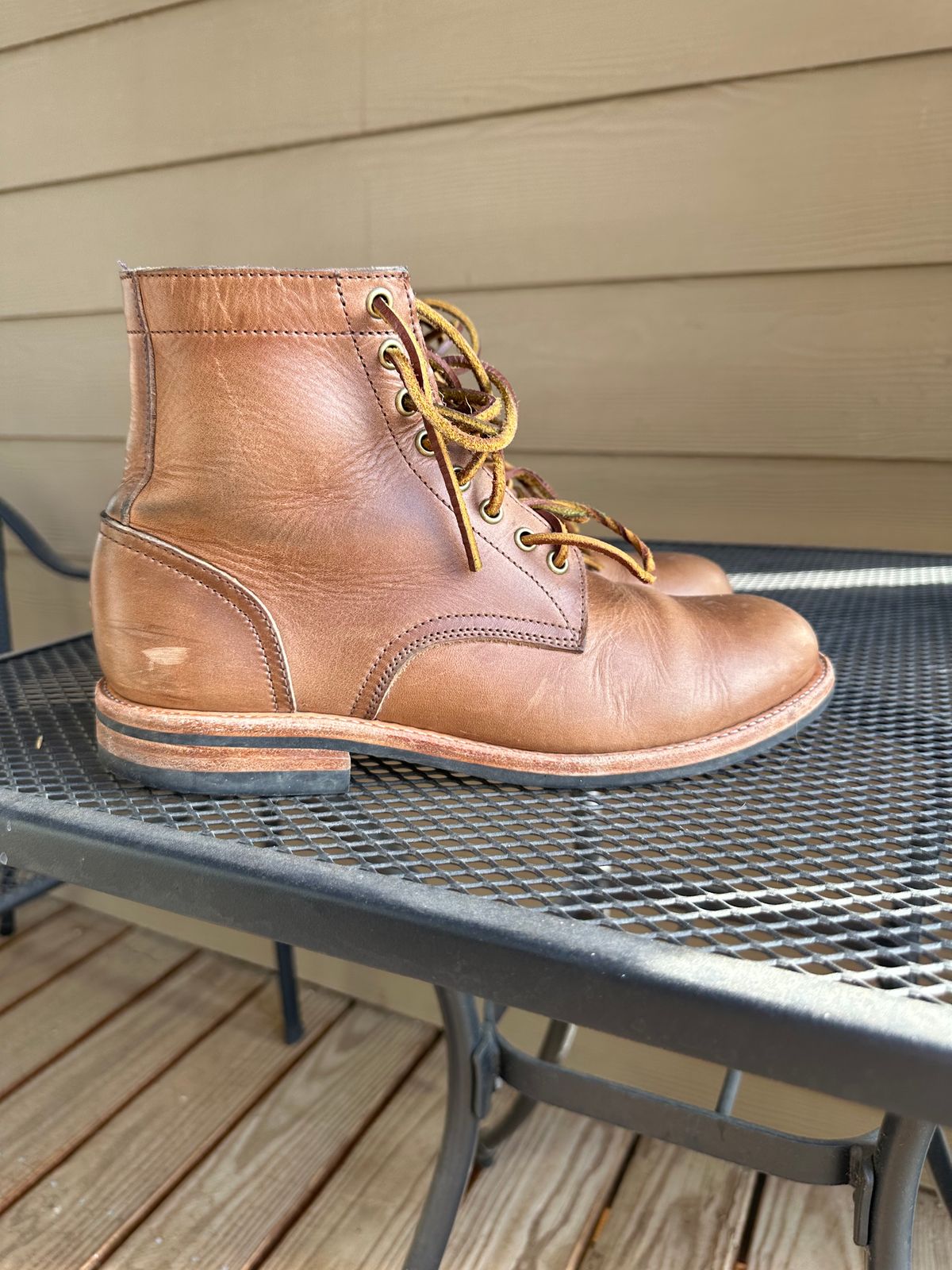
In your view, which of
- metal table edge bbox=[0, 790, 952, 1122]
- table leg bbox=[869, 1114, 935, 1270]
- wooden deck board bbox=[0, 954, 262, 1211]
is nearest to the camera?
metal table edge bbox=[0, 790, 952, 1122]

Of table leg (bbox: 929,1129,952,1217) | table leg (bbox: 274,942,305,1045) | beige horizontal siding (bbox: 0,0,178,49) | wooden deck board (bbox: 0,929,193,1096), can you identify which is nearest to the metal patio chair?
table leg (bbox: 274,942,305,1045)

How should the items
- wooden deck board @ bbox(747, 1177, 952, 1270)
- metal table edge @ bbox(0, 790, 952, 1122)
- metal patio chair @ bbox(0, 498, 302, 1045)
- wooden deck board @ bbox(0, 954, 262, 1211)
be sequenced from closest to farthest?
metal table edge @ bbox(0, 790, 952, 1122)
wooden deck board @ bbox(747, 1177, 952, 1270)
wooden deck board @ bbox(0, 954, 262, 1211)
metal patio chair @ bbox(0, 498, 302, 1045)

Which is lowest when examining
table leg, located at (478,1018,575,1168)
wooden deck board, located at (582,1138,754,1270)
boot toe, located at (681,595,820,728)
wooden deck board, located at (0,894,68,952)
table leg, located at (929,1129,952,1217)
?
wooden deck board, located at (0,894,68,952)

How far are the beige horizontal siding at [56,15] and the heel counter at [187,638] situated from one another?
1.22 meters

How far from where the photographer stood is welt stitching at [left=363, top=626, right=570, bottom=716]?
19.6 inches

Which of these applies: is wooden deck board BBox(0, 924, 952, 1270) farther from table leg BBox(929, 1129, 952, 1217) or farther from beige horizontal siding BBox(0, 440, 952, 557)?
beige horizontal siding BBox(0, 440, 952, 557)

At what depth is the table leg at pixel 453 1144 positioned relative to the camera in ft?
2.89

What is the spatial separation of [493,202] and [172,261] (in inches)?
23.1

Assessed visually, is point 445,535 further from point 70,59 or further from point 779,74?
point 70,59

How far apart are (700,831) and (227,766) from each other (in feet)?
0.79

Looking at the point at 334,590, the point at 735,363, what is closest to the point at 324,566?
the point at 334,590

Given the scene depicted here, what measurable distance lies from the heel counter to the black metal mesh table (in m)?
0.05

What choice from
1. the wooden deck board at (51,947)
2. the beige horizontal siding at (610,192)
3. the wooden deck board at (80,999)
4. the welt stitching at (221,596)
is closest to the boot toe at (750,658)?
the welt stitching at (221,596)

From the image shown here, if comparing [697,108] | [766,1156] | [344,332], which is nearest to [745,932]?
[344,332]
